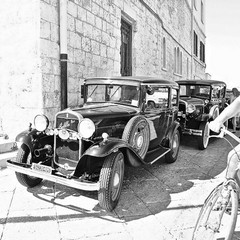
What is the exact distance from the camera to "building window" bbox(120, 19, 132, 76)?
31.0ft

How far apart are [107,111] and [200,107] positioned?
11.7 feet

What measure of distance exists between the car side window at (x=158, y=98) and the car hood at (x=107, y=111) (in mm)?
375

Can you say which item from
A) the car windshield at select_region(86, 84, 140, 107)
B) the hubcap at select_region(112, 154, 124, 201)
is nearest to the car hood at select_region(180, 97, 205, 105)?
the car windshield at select_region(86, 84, 140, 107)

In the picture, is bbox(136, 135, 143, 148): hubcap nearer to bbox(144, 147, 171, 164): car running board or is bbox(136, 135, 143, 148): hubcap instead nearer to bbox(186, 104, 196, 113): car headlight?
bbox(144, 147, 171, 164): car running board

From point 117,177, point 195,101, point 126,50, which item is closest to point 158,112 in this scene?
point 117,177

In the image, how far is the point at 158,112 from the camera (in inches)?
183

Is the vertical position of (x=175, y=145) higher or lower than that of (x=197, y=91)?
lower

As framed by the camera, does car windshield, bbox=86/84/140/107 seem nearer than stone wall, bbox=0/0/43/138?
Yes

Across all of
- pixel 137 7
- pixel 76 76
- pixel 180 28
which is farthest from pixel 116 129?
pixel 180 28

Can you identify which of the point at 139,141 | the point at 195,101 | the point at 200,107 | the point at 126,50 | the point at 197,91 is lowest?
the point at 139,141

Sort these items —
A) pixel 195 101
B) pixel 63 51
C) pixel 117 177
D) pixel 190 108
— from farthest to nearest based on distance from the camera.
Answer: pixel 195 101 < pixel 190 108 < pixel 63 51 < pixel 117 177

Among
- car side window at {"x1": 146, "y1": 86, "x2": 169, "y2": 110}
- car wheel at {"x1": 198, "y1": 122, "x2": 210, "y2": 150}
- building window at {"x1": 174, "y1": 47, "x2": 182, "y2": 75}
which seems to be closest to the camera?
car side window at {"x1": 146, "y1": 86, "x2": 169, "y2": 110}

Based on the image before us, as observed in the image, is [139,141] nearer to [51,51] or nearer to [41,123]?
[41,123]

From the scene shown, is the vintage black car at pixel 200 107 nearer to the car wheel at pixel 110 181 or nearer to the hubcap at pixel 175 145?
the hubcap at pixel 175 145
